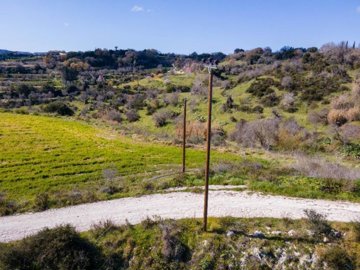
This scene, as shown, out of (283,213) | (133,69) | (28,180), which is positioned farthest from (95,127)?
(133,69)

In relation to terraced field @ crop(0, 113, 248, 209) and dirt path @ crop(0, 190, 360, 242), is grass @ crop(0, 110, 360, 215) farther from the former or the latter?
dirt path @ crop(0, 190, 360, 242)

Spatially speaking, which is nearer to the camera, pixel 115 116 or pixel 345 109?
pixel 345 109

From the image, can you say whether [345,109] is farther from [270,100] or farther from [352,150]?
[270,100]

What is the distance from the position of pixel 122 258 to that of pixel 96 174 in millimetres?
15204

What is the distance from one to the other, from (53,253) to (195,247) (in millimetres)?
5732

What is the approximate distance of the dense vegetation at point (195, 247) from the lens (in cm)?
1470

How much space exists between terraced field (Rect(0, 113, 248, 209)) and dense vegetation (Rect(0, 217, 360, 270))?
6064 mm

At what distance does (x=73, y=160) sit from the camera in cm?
3462

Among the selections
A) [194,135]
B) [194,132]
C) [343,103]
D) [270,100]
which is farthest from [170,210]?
[270,100]

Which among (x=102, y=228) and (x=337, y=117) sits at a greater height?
(x=102, y=228)

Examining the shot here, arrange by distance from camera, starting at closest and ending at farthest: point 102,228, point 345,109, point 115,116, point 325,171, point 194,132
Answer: point 102,228 → point 325,171 → point 345,109 → point 194,132 → point 115,116

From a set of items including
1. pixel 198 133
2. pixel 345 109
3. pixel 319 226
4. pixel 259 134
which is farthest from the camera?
pixel 198 133

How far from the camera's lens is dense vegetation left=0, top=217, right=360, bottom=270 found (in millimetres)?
14703

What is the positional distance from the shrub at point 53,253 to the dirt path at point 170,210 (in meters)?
1.93
